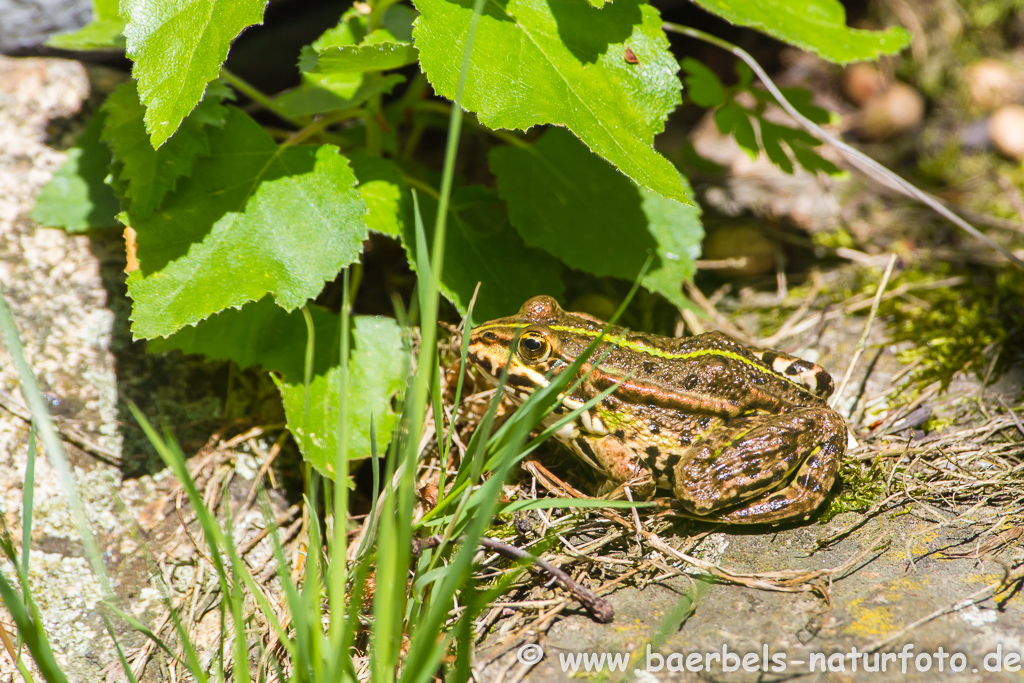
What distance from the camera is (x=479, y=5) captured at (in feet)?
6.86

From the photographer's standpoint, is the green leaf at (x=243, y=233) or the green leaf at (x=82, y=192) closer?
the green leaf at (x=243, y=233)

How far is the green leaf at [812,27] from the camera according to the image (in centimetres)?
283

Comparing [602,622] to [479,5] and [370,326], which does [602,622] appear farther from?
[479,5]

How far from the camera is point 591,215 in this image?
3098 millimetres

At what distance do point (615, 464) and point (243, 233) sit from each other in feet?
5.08

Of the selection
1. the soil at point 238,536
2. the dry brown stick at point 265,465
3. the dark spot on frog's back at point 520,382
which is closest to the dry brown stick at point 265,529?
the soil at point 238,536

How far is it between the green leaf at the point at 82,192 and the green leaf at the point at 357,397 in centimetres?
116

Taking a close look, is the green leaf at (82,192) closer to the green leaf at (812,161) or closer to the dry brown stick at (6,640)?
the dry brown stick at (6,640)

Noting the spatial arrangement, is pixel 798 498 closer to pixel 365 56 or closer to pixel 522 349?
pixel 522 349

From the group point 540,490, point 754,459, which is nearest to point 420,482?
point 540,490

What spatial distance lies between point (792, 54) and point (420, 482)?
174 inches

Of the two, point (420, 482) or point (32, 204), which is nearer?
point (420, 482)

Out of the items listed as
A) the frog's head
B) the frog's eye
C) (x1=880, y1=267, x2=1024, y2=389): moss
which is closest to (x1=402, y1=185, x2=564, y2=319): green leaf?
the frog's head

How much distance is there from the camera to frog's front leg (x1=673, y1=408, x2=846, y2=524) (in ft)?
7.58
